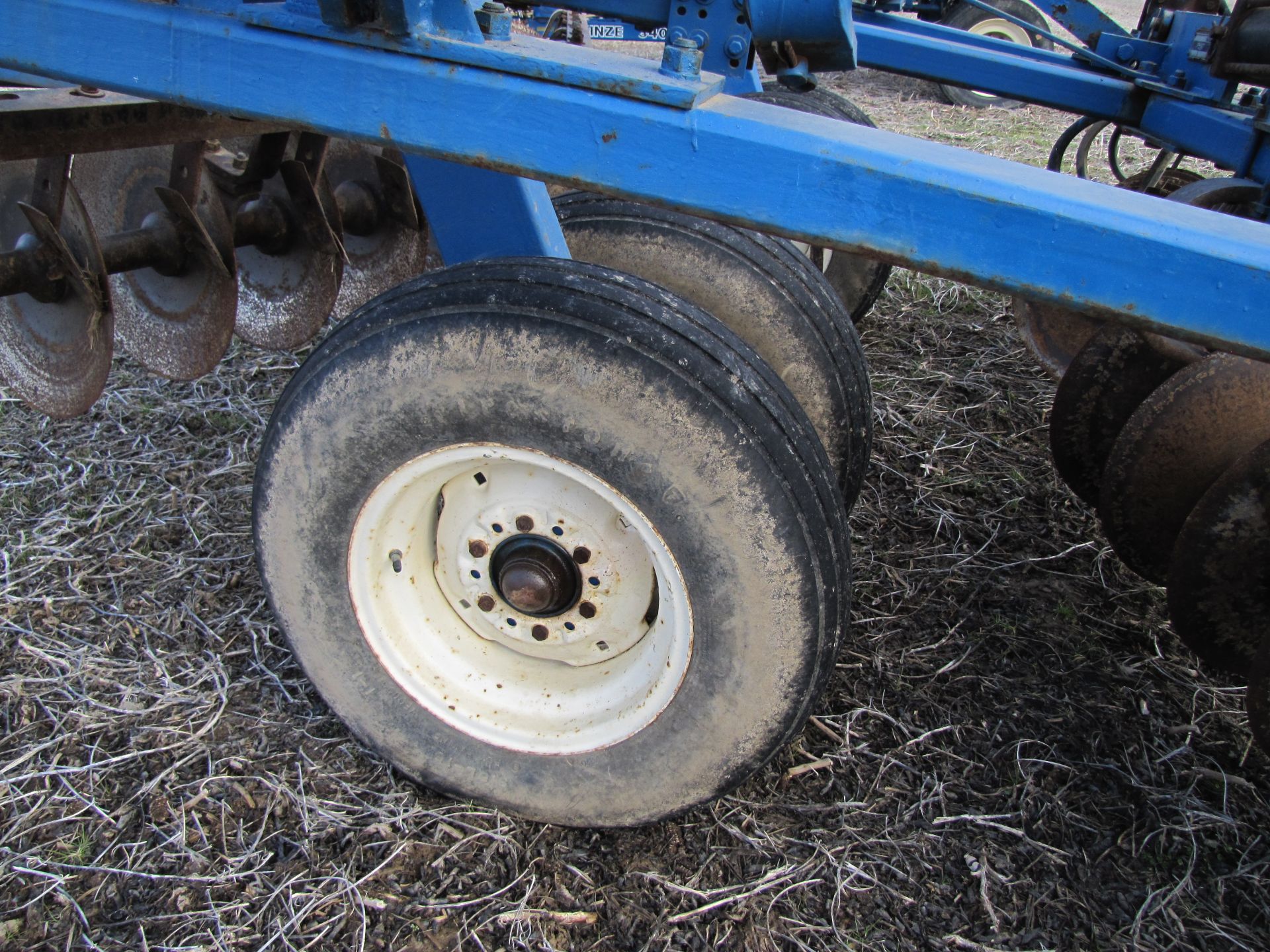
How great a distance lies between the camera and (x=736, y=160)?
A: 51.3 inches

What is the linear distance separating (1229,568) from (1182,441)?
0.35 m

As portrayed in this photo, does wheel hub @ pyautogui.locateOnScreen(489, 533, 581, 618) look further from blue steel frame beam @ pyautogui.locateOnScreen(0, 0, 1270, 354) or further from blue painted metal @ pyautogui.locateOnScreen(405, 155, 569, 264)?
blue steel frame beam @ pyautogui.locateOnScreen(0, 0, 1270, 354)

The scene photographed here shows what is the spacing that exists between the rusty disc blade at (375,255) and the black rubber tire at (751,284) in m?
0.66

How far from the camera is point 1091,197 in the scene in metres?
1.25

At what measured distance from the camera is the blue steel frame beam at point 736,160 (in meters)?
1.20

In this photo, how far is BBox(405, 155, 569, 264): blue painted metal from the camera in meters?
1.74

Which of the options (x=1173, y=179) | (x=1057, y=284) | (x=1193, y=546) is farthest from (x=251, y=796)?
(x=1173, y=179)

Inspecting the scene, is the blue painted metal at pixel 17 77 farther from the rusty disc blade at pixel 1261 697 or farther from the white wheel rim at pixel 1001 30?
the white wheel rim at pixel 1001 30

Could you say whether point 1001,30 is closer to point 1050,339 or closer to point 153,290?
point 1050,339

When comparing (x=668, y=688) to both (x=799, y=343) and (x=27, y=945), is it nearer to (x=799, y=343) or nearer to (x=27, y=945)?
(x=799, y=343)

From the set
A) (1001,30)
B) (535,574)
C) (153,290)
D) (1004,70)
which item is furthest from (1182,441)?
(1001,30)

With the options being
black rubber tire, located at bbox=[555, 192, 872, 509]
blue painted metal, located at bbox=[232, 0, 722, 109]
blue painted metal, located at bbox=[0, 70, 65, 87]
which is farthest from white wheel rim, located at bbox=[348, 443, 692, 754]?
blue painted metal, located at bbox=[0, 70, 65, 87]

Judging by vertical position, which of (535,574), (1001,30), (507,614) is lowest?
(507,614)

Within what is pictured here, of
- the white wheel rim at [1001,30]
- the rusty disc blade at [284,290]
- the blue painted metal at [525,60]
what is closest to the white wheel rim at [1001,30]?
the white wheel rim at [1001,30]
